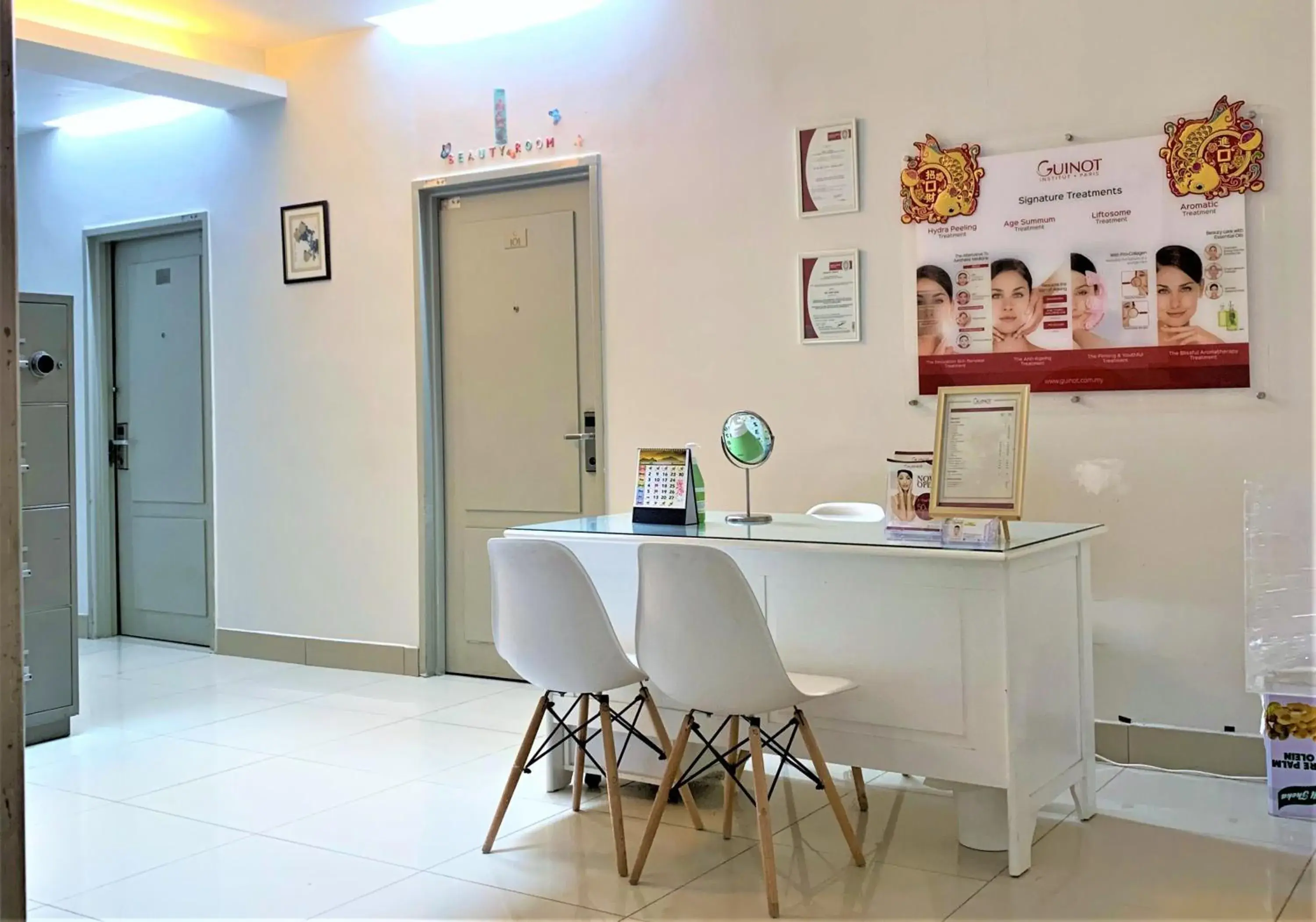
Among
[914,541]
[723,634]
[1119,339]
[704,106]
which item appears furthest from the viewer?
[704,106]

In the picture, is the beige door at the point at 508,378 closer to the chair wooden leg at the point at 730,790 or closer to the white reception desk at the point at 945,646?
the white reception desk at the point at 945,646

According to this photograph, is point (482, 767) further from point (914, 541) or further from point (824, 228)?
point (824, 228)

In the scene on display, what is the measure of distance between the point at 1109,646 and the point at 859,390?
121 centimetres

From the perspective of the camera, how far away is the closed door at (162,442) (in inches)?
251

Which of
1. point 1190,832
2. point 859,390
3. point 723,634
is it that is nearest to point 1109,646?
point 1190,832

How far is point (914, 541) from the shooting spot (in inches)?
122

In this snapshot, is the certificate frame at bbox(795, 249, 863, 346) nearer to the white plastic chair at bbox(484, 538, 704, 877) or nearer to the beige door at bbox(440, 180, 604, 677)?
the beige door at bbox(440, 180, 604, 677)

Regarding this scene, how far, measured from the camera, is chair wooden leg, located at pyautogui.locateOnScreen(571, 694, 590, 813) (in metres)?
3.34

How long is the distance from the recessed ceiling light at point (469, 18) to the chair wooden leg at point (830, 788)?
3.24 meters

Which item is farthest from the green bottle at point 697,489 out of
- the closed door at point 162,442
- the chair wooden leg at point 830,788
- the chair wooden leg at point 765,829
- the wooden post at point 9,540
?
the closed door at point 162,442

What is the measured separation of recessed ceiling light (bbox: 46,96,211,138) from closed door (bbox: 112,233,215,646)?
23.7 inches

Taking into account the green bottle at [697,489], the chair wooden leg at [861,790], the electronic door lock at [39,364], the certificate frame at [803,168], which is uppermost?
the certificate frame at [803,168]

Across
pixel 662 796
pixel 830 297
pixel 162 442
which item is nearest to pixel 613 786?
pixel 662 796

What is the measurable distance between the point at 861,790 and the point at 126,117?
5.27 metres
